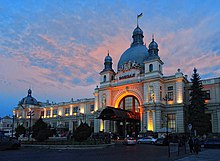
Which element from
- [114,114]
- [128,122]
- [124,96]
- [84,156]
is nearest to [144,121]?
[128,122]

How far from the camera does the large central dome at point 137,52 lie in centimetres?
6264

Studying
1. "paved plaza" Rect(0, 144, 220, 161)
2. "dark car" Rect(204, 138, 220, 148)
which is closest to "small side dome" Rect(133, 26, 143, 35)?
"dark car" Rect(204, 138, 220, 148)

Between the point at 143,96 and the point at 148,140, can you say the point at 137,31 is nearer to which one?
the point at 143,96

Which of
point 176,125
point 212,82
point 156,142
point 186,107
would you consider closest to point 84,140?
point 156,142

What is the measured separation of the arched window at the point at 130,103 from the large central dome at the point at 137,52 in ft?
25.6

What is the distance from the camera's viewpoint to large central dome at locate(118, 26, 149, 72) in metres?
62.6

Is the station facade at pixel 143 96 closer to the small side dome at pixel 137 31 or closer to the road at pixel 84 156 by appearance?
the small side dome at pixel 137 31

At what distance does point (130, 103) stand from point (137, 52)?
14.8 meters

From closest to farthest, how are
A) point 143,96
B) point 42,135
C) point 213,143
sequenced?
point 213,143
point 42,135
point 143,96

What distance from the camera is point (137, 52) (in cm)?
6438

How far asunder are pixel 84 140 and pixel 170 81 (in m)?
28.2

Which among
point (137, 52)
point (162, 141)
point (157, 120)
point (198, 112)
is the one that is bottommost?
point (162, 141)

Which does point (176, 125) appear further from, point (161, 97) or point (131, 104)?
point (131, 104)

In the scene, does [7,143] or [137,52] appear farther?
[137,52]
